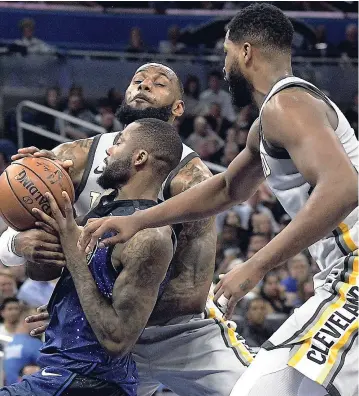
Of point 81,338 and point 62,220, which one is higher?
point 62,220

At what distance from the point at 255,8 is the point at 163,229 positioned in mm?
932

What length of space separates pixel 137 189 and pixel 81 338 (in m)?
0.65

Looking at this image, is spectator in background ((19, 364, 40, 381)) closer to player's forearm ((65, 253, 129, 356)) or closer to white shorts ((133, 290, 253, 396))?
white shorts ((133, 290, 253, 396))

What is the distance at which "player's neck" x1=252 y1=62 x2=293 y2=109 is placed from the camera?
3.35 m

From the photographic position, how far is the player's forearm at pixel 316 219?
2775 mm

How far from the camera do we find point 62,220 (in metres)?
3.35

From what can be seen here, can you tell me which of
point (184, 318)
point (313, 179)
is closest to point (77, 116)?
point (184, 318)

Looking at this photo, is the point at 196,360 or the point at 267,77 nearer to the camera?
the point at 267,77

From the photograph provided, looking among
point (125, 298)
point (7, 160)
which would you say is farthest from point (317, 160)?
point (7, 160)

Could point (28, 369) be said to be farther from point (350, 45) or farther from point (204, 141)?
point (350, 45)

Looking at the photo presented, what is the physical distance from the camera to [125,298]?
3.33 m

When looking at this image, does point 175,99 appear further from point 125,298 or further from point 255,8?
point 125,298

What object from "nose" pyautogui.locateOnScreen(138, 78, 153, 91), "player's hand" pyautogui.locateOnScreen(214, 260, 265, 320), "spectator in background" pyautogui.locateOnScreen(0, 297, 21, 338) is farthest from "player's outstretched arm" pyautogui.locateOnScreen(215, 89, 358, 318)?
"spectator in background" pyautogui.locateOnScreen(0, 297, 21, 338)

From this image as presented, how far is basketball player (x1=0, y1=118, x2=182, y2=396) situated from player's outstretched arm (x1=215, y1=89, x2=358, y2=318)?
0.56 metres
